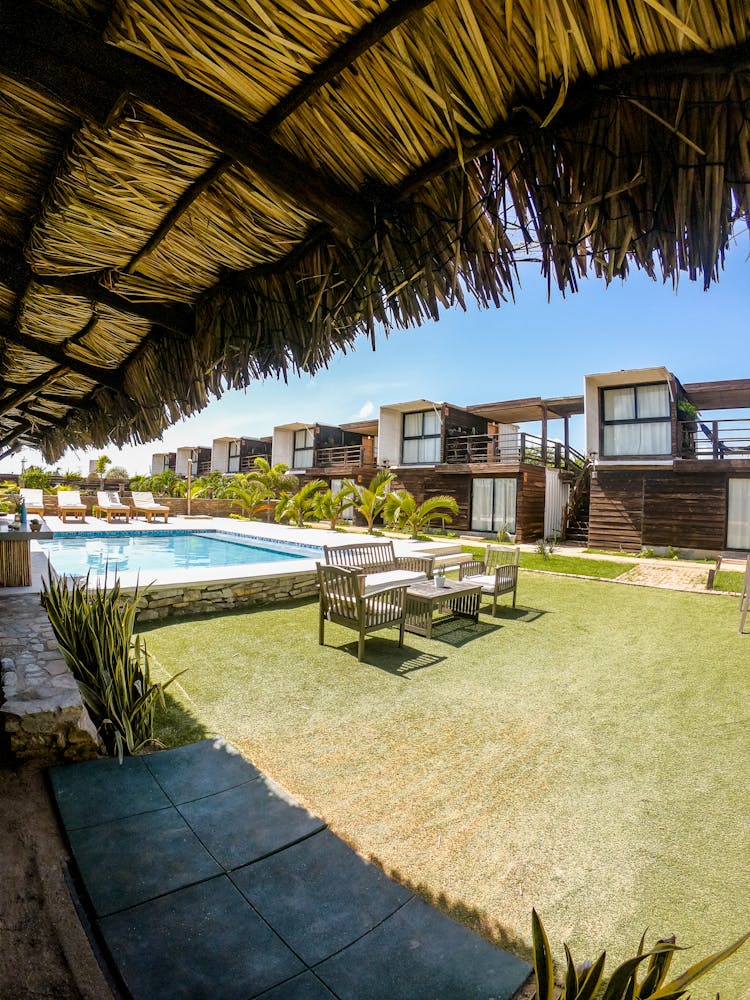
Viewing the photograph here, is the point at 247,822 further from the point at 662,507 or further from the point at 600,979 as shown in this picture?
the point at 662,507

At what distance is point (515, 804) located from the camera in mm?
3105

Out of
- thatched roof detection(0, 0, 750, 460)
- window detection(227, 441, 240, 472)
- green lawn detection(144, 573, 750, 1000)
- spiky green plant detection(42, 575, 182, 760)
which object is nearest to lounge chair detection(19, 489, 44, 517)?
green lawn detection(144, 573, 750, 1000)

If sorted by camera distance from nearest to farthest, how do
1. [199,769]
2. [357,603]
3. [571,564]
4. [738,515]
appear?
1. [199,769]
2. [357,603]
3. [571,564]
4. [738,515]

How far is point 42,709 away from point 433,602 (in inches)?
177

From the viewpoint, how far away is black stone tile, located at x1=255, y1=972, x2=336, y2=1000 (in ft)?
5.80

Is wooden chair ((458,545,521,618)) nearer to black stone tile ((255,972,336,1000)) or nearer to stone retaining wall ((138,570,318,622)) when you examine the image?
stone retaining wall ((138,570,318,622))

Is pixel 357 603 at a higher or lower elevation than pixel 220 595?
higher

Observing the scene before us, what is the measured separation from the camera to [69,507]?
19.1 m

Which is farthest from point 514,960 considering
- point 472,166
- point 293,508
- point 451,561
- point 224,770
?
point 293,508

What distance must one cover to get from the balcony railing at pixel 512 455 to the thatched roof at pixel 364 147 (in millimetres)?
18743

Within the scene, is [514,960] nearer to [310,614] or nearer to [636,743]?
[636,743]

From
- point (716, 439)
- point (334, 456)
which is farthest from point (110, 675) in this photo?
point (334, 456)

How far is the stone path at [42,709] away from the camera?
3041 mm

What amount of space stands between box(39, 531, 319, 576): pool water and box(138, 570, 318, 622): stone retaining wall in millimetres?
3921
